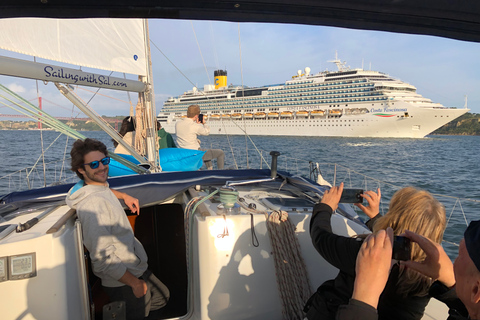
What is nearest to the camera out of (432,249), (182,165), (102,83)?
(432,249)

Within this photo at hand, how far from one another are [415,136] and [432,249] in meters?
47.1

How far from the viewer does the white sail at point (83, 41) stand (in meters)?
2.98

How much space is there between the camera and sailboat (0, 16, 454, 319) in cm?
166

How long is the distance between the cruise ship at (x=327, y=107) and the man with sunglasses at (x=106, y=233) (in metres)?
38.8

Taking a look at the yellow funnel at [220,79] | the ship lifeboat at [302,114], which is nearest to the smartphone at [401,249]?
the ship lifeboat at [302,114]

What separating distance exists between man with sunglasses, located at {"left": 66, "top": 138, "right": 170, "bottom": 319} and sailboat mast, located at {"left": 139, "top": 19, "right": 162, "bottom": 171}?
101 inches

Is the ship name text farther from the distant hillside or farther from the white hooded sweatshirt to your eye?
the distant hillside

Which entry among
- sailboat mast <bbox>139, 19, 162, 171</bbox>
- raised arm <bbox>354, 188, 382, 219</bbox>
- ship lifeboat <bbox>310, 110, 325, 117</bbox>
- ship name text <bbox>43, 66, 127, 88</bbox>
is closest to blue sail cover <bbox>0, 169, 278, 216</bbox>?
ship name text <bbox>43, 66, 127, 88</bbox>

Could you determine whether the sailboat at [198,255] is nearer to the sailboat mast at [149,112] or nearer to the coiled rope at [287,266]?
the coiled rope at [287,266]

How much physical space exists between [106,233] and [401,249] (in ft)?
4.26

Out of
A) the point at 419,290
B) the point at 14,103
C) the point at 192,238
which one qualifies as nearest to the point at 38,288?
the point at 192,238

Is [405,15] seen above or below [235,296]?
above

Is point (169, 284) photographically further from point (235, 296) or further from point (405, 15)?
point (405, 15)

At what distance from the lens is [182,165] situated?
4.64 metres
